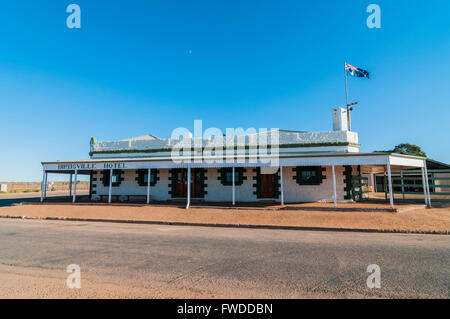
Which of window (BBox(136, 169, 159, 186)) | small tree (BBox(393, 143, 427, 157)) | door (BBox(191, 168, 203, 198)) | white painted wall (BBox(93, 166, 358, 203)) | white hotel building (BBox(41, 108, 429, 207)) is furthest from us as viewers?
small tree (BBox(393, 143, 427, 157))

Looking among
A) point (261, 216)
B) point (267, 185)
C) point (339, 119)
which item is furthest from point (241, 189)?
point (339, 119)

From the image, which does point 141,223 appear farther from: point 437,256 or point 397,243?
point 437,256

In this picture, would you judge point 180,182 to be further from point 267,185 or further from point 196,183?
point 267,185

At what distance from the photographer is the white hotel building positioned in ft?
49.5

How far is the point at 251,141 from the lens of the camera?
18.0 m

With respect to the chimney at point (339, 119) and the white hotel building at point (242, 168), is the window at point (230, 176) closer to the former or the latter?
the white hotel building at point (242, 168)

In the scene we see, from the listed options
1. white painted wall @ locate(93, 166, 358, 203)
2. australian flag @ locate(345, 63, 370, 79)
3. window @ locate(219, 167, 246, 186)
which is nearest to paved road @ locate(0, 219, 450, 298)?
white painted wall @ locate(93, 166, 358, 203)

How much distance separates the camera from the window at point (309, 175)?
15883 millimetres

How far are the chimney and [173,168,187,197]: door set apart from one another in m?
11.1

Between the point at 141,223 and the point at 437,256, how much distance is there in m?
11.1

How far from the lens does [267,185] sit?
1677 cm

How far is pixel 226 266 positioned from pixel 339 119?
16.0 m

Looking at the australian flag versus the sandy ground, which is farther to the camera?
the australian flag

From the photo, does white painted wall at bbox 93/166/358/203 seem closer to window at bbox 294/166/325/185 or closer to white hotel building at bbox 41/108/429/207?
white hotel building at bbox 41/108/429/207
